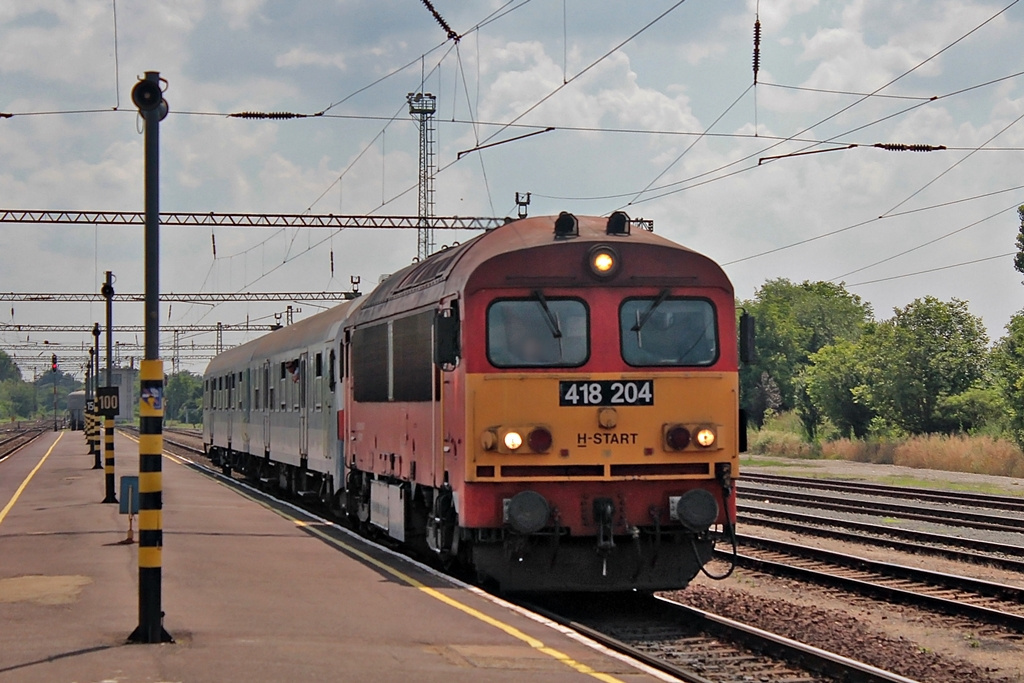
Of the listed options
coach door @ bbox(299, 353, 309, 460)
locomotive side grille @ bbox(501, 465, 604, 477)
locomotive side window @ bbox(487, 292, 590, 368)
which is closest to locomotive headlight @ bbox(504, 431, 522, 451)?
locomotive side grille @ bbox(501, 465, 604, 477)

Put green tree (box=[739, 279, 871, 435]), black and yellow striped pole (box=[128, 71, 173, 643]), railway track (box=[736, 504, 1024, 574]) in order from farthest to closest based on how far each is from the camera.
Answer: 1. green tree (box=[739, 279, 871, 435])
2. railway track (box=[736, 504, 1024, 574])
3. black and yellow striped pole (box=[128, 71, 173, 643])

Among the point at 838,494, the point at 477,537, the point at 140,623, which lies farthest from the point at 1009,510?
the point at 140,623

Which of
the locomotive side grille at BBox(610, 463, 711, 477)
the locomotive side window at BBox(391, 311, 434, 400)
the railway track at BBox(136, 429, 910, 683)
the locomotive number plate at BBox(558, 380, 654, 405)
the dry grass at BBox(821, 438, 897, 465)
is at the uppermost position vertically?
the locomotive side window at BBox(391, 311, 434, 400)

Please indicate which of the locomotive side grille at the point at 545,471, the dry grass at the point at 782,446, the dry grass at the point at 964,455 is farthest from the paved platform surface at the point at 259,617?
the dry grass at the point at 782,446

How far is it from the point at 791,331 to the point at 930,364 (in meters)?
39.5

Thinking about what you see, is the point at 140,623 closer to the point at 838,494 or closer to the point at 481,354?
the point at 481,354

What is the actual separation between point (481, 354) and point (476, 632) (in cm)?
272

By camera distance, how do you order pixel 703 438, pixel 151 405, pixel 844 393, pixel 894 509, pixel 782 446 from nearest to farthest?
pixel 151 405, pixel 703 438, pixel 894 509, pixel 782 446, pixel 844 393

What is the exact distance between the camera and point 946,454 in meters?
38.1

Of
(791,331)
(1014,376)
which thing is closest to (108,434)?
(1014,376)

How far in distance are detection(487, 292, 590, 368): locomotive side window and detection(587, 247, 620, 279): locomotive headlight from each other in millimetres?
329

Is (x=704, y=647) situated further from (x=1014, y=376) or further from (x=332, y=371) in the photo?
(x=1014, y=376)

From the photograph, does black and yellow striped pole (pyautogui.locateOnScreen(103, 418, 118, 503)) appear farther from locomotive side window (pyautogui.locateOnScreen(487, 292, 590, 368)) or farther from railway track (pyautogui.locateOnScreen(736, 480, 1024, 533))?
locomotive side window (pyautogui.locateOnScreen(487, 292, 590, 368))

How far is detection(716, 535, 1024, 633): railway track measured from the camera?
1194 cm
